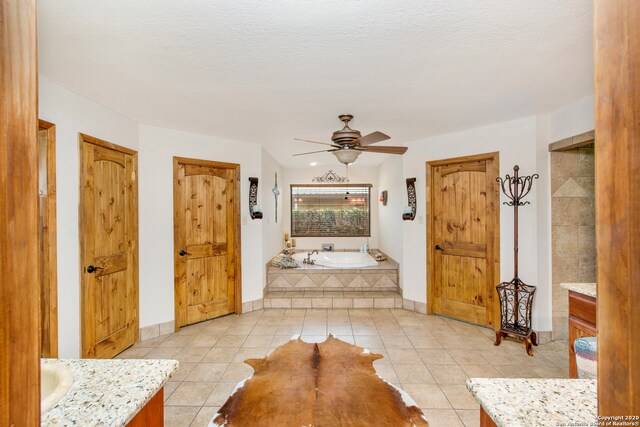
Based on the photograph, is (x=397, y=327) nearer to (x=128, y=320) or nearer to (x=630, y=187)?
(x=128, y=320)

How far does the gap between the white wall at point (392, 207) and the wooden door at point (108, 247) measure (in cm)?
347

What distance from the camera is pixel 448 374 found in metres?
2.67

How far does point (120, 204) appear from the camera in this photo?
10.1 feet

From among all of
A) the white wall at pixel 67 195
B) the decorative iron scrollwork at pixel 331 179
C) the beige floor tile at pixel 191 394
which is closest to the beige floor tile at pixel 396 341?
the beige floor tile at pixel 191 394

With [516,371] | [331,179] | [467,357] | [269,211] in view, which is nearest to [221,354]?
[467,357]

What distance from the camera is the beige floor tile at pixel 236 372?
2625mm

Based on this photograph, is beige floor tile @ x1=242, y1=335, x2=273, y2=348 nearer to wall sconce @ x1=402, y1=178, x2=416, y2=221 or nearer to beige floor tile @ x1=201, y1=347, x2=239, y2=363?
beige floor tile @ x1=201, y1=347, x2=239, y2=363

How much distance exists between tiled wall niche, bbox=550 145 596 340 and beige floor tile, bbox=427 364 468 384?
138cm

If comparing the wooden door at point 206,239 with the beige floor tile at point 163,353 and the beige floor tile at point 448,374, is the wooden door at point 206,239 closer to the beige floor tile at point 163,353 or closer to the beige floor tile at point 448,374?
the beige floor tile at point 163,353

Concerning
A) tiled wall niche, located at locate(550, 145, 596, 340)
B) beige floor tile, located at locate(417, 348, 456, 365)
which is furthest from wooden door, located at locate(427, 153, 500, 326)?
beige floor tile, located at locate(417, 348, 456, 365)

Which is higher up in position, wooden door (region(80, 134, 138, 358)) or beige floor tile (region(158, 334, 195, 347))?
wooden door (region(80, 134, 138, 358))

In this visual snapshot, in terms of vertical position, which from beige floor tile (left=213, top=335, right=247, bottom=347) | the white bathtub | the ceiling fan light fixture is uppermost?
the ceiling fan light fixture

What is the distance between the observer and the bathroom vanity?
2045 millimetres

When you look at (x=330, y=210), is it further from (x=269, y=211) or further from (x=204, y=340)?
(x=204, y=340)
